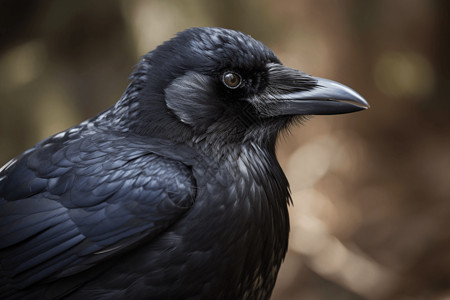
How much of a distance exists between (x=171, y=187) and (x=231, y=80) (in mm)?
544

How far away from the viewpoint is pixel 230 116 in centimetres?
236

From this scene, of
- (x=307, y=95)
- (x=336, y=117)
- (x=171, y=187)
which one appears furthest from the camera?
(x=336, y=117)

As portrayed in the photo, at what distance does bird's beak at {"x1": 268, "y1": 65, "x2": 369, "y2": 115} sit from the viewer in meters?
2.38

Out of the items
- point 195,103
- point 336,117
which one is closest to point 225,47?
point 195,103

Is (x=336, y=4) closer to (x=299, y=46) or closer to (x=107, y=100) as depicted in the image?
(x=299, y=46)

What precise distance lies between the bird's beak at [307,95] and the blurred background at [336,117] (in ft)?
8.13

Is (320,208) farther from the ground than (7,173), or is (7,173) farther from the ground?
(7,173)

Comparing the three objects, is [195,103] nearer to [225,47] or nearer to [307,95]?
[225,47]

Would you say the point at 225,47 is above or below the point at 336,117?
above

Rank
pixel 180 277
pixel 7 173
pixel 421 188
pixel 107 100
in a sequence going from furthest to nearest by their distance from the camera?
1. pixel 421 188
2. pixel 107 100
3. pixel 7 173
4. pixel 180 277

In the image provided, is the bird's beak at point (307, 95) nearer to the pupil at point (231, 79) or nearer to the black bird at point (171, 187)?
the black bird at point (171, 187)

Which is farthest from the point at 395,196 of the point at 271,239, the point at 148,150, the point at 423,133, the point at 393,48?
the point at 148,150

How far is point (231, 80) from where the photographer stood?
236cm

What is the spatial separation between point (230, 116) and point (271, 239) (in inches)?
22.2
